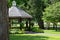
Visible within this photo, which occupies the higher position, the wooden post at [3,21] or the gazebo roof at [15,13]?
the gazebo roof at [15,13]

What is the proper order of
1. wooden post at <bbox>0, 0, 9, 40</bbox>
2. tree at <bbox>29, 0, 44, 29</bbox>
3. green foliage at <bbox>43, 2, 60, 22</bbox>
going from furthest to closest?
tree at <bbox>29, 0, 44, 29</bbox>
green foliage at <bbox>43, 2, 60, 22</bbox>
wooden post at <bbox>0, 0, 9, 40</bbox>

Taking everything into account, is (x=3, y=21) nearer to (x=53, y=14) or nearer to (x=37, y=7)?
(x=53, y=14)

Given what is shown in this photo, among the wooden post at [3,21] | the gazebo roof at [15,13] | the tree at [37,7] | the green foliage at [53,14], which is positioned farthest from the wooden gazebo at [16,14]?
the wooden post at [3,21]

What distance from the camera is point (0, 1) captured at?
6.79 ft

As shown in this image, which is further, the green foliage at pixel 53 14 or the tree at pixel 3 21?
the green foliage at pixel 53 14

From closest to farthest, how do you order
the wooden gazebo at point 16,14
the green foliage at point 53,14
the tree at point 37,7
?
the wooden gazebo at point 16,14 → the green foliage at point 53,14 → the tree at point 37,7

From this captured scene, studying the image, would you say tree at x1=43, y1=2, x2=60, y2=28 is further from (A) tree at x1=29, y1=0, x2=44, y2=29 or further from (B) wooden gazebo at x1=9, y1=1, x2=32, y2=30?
(B) wooden gazebo at x1=9, y1=1, x2=32, y2=30

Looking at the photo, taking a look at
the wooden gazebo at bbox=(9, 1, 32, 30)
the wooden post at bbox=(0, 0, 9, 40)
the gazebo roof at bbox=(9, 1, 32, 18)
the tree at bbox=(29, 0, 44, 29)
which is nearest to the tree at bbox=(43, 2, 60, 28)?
the tree at bbox=(29, 0, 44, 29)

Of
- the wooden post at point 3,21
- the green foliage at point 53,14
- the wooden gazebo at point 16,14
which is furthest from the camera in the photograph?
the green foliage at point 53,14

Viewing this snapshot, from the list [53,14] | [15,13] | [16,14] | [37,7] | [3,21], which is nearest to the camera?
[3,21]

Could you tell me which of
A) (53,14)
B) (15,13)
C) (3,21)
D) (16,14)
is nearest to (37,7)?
(53,14)

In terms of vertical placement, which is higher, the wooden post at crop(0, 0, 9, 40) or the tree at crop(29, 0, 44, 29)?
the tree at crop(29, 0, 44, 29)

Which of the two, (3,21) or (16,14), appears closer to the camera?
(3,21)

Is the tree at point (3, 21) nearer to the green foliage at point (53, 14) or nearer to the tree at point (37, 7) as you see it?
the green foliage at point (53, 14)
